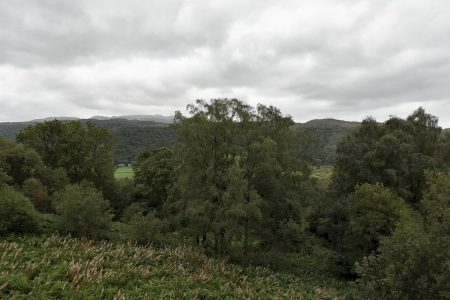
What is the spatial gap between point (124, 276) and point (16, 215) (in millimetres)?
13874

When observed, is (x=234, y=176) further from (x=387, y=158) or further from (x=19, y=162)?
(x=19, y=162)

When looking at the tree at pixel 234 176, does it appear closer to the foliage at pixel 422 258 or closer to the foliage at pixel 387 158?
the foliage at pixel 387 158

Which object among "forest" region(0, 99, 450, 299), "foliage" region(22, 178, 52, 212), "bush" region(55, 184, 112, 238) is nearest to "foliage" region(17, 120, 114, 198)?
"forest" region(0, 99, 450, 299)

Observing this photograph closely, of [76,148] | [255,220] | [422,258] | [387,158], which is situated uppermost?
[387,158]

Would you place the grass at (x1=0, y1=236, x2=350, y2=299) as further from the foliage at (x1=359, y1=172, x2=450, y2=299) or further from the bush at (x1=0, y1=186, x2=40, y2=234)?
the foliage at (x1=359, y1=172, x2=450, y2=299)

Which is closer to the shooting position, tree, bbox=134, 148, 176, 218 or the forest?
the forest

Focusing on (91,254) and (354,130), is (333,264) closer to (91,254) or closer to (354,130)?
(354,130)

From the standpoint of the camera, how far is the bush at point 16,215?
28141mm

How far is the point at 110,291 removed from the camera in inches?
679

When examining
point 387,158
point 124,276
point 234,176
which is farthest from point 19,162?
point 387,158

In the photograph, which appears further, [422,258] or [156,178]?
[156,178]

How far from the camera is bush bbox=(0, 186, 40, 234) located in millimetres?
28141

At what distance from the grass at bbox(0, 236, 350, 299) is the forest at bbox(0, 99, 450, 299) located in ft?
0.39

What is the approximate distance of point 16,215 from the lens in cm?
2842
